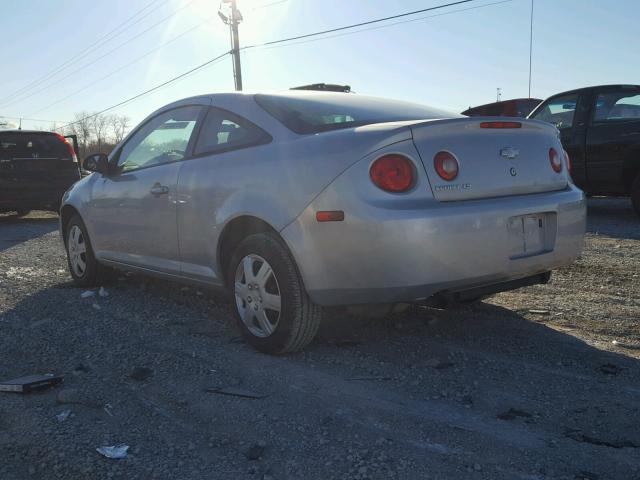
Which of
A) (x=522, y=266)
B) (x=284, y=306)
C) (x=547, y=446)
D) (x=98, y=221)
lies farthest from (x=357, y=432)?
(x=98, y=221)

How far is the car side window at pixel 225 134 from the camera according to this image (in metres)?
3.78

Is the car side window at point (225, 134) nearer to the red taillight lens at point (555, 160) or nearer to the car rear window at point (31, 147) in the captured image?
the red taillight lens at point (555, 160)

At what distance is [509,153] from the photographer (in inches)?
135

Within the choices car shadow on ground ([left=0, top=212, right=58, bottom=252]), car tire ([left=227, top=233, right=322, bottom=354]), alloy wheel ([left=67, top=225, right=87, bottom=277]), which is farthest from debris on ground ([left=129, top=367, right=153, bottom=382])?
car shadow on ground ([left=0, top=212, right=58, bottom=252])

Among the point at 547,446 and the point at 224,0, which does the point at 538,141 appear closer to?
the point at 547,446

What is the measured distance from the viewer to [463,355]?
11.6 ft

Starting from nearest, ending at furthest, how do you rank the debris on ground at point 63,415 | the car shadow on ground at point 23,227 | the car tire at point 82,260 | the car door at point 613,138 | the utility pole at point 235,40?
the debris on ground at point 63,415, the car tire at point 82,260, the car door at point 613,138, the car shadow on ground at point 23,227, the utility pole at point 235,40

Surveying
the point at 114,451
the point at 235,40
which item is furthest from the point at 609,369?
the point at 235,40

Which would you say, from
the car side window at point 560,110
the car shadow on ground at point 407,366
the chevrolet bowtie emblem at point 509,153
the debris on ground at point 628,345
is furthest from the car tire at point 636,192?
the chevrolet bowtie emblem at point 509,153

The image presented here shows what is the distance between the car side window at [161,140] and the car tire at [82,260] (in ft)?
2.90

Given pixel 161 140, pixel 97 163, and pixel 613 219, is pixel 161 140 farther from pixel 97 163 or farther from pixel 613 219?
pixel 613 219

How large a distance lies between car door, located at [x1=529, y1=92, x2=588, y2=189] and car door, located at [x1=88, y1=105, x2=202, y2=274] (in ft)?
20.5

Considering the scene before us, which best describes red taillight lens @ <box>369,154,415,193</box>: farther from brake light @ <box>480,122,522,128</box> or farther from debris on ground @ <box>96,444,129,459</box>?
debris on ground @ <box>96,444,129,459</box>

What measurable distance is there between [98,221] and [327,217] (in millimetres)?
2826
